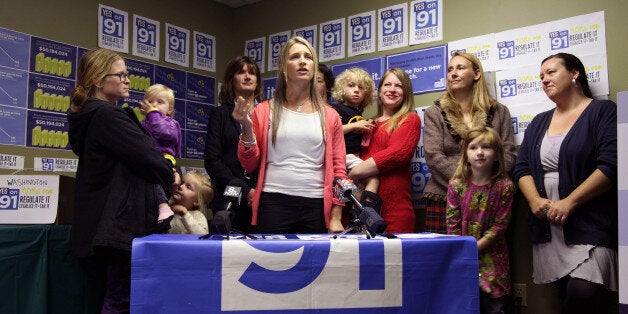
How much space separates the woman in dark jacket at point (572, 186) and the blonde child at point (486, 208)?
16 cm

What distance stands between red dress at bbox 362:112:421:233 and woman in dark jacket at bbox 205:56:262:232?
0.76 metres

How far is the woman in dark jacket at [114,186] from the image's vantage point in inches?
97.3

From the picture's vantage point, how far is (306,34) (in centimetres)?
494

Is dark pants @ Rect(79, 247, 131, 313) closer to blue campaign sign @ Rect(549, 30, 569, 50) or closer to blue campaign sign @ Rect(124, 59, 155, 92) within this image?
blue campaign sign @ Rect(124, 59, 155, 92)

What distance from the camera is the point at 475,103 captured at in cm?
357

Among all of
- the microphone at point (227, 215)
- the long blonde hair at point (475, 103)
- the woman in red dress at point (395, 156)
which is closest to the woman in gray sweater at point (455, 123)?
the long blonde hair at point (475, 103)

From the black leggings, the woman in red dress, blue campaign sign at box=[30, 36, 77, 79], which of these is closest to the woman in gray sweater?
the woman in red dress

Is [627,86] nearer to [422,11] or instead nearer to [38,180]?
[422,11]

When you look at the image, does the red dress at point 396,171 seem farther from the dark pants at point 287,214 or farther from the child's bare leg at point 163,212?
the child's bare leg at point 163,212

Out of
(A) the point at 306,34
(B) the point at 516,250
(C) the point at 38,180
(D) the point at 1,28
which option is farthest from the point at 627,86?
(D) the point at 1,28

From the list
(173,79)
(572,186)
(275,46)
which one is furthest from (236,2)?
(572,186)

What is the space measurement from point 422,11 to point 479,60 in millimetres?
637

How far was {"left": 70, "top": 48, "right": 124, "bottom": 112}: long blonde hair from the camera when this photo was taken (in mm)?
2668

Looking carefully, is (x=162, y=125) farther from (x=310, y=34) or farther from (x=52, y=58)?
(x=310, y=34)
